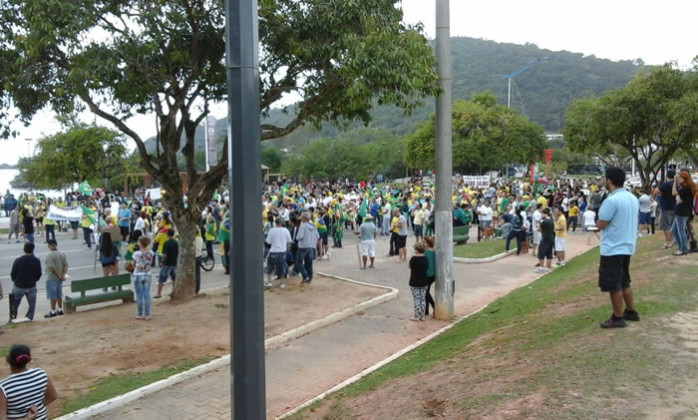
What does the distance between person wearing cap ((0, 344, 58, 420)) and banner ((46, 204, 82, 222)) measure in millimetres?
17598

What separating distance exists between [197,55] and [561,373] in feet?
28.9

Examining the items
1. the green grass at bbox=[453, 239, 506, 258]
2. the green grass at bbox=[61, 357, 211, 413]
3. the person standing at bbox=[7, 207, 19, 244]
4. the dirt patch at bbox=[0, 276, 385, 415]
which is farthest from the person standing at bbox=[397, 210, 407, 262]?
the person standing at bbox=[7, 207, 19, 244]

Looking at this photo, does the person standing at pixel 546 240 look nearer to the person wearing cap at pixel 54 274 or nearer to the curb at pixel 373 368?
the curb at pixel 373 368

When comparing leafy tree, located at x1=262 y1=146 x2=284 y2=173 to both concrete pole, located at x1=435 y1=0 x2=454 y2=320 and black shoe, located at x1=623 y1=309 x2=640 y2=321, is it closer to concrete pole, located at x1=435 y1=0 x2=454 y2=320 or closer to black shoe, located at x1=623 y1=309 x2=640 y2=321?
concrete pole, located at x1=435 y1=0 x2=454 y2=320

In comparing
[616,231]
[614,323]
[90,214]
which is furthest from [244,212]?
[90,214]

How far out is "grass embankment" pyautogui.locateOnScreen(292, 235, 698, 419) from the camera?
452 cm

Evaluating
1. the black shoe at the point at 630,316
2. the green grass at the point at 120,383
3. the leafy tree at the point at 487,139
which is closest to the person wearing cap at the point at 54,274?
the green grass at the point at 120,383

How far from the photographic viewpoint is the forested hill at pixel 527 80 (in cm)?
11606

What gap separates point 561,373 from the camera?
16.8ft

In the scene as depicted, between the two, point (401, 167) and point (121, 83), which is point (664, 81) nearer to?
point (121, 83)

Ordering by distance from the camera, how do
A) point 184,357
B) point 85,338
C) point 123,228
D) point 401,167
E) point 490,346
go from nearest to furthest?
point 490,346 < point 184,357 < point 85,338 < point 123,228 < point 401,167

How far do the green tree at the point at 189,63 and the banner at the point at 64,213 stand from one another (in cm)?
1003

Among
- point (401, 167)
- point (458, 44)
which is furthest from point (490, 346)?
point (458, 44)

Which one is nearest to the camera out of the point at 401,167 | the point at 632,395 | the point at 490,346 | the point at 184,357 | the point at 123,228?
the point at 632,395
